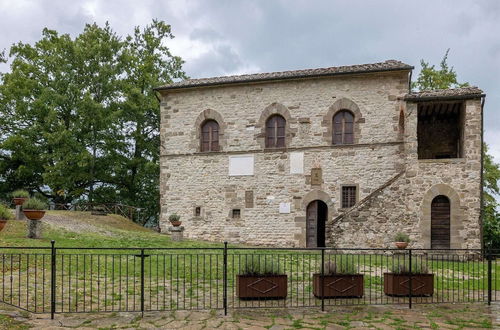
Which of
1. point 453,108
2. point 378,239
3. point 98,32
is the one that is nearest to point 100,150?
point 98,32

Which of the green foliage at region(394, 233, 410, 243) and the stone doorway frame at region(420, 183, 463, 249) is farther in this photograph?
the stone doorway frame at region(420, 183, 463, 249)

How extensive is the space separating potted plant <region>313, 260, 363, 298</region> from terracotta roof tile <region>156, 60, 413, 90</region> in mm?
11356

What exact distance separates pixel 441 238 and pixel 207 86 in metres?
11.5

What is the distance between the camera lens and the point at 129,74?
27.9 meters

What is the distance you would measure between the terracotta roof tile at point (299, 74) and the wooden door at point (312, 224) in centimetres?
536

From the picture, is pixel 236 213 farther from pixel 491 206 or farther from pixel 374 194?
pixel 491 206

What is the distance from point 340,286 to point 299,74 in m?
12.3

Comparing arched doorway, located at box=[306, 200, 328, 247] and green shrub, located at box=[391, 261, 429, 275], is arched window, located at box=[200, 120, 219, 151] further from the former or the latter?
green shrub, located at box=[391, 261, 429, 275]

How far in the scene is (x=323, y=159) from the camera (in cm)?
1834

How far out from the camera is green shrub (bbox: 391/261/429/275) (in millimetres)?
8484

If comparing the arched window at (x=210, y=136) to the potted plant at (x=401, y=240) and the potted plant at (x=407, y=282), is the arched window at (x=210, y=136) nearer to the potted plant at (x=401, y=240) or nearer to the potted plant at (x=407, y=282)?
the potted plant at (x=401, y=240)

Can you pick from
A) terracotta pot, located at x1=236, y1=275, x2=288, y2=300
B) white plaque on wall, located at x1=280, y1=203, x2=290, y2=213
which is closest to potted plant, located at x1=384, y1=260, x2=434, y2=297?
terracotta pot, located at x1=236, y1=275, x2=288, y2=300

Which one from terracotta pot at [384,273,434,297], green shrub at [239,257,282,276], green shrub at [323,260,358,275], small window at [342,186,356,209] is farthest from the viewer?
small window at [342,186,356,209]

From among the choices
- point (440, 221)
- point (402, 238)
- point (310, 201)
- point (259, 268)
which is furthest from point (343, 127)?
point (259, 268)
